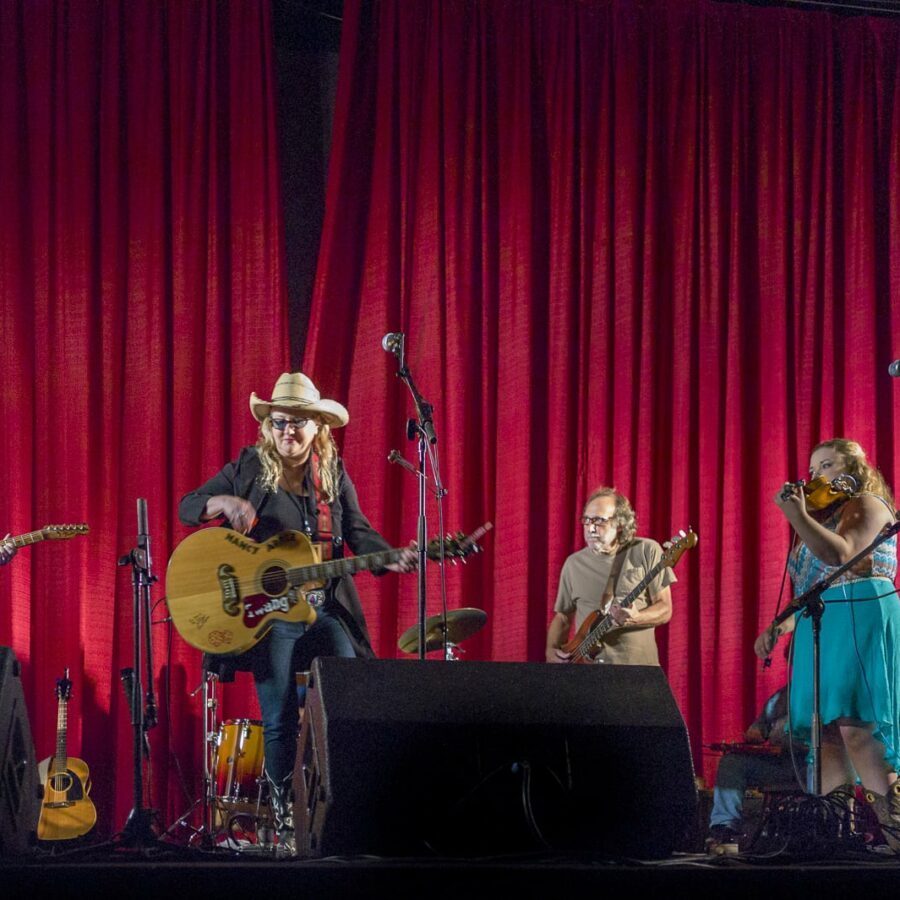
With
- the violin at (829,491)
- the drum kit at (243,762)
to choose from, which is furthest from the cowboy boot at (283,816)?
the violin at (829,491)

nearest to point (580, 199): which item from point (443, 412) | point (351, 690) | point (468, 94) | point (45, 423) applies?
point (468, 94)

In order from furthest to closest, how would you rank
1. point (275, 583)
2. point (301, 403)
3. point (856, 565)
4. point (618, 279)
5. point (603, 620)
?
point (618, 279) → point (603, 620) → point (301, 403) → point (275, 583) → point (856, 565)

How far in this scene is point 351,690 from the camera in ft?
10.5

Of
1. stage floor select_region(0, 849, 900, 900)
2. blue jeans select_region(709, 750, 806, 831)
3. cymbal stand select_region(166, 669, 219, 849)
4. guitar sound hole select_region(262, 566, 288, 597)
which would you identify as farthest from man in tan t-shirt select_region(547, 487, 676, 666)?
stage floor select_region(0, 849, 900, 900)

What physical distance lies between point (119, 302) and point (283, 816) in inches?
124

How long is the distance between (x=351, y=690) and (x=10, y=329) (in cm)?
410

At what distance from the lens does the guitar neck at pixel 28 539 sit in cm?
606

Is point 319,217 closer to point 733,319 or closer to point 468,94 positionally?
point 468,94

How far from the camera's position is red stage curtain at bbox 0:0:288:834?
647cm

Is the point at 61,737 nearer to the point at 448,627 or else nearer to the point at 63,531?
the point at 63,531

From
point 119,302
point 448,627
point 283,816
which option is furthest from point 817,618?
point 119,302

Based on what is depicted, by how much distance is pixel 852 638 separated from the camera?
16.2 ft

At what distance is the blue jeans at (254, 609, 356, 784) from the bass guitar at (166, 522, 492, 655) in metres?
0.06

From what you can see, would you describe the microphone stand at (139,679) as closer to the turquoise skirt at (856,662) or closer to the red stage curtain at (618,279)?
the red stage curtain at (618,279)
